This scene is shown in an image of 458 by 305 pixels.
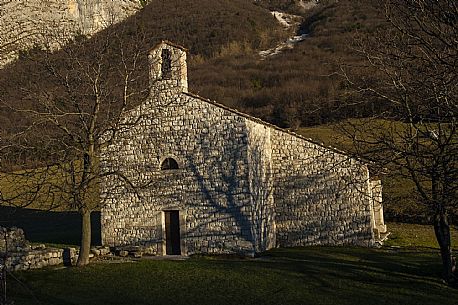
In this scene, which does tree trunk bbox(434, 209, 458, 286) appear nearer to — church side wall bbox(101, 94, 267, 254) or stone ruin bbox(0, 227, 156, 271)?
church side wall bbox(101, 94, 267, 254)

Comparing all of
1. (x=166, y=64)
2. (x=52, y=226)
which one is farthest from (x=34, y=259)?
(x=52, y=226)

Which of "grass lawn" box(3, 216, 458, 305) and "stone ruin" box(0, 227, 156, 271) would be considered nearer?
"grass lawn" box(3, 216, 458, 305)

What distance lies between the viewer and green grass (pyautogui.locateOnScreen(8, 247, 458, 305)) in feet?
44.4

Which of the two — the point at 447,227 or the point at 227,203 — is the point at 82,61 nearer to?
the point at 227,203

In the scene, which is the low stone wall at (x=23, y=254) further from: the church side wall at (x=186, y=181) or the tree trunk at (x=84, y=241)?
the church side wall at (x=186, y=181)

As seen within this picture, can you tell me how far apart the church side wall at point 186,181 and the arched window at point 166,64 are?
93 centimetres

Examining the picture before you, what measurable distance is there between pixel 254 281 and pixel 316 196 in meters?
6.55

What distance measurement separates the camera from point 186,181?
780 inches

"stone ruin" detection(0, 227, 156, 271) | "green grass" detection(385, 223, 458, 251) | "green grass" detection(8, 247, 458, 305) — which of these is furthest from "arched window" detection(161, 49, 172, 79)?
"green grass" detection(385, 223, 458, 251)

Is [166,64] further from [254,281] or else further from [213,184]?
[254,281]

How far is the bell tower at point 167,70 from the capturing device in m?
20.4

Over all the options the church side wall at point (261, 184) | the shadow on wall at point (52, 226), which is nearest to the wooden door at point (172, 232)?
the church side wall at point (261, 184)

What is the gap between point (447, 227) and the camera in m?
14.6

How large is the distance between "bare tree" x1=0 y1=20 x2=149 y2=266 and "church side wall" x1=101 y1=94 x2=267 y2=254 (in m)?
1.05
